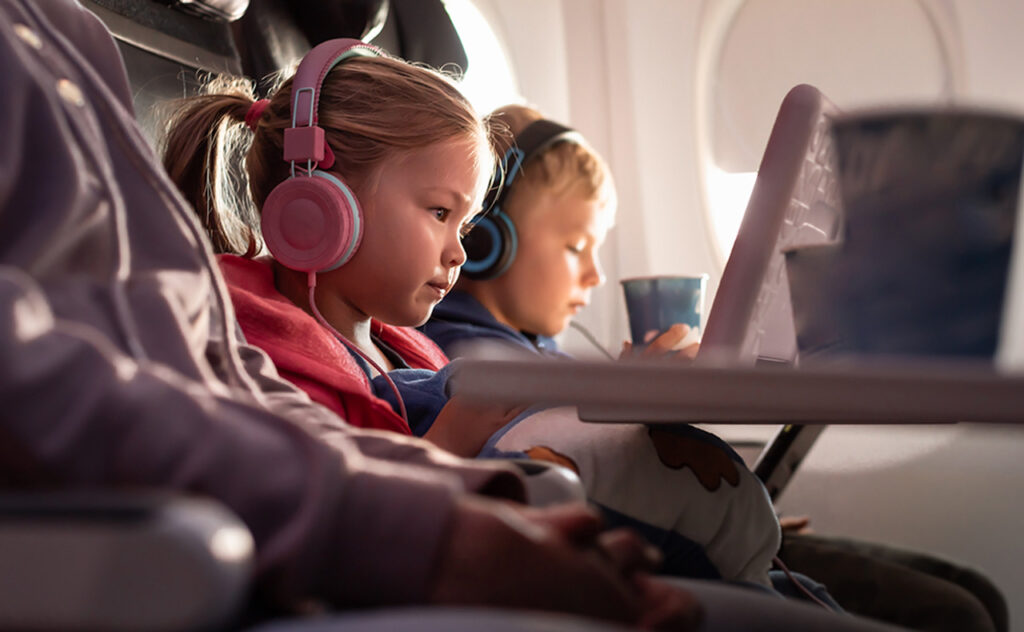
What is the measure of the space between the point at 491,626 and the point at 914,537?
91.6 inches

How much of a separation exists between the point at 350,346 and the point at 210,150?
0.36 meters

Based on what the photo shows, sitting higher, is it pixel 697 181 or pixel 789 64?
pixel 789 64

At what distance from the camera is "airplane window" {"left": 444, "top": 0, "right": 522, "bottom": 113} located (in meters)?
2.81

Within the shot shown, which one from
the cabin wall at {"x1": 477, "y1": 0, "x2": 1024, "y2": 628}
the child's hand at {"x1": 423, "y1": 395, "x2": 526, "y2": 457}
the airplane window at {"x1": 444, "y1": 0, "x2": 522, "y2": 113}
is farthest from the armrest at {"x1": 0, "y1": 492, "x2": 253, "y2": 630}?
the airplane window at {"x1": 444, "y1": 0, "x2": 522, "y2": 113}

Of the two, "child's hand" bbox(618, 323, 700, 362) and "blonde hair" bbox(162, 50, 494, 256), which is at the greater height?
"blonde hair" bbox(162, 50, 494, 256)

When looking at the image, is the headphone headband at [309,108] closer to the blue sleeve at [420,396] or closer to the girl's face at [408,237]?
the girl's face at [408,237]

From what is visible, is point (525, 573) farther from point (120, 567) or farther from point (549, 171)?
point (549, 171)

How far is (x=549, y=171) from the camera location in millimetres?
2045

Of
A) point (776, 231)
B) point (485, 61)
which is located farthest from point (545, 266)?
point (776, 231)

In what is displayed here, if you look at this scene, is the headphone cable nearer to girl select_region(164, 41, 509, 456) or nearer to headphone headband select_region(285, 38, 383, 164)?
girl select_region(164, 41, 509, 456)

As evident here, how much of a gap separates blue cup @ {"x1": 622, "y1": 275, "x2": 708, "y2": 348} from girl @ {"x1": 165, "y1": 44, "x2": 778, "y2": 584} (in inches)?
11.3

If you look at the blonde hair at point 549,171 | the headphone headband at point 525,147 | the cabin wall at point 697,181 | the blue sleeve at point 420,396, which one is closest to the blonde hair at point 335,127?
the blue sleeve at point 420,396

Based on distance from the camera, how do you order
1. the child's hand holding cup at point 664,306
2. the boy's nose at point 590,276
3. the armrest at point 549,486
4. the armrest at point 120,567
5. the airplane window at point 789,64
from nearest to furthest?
the armrest at point 120,567, the armrest at point 549,486, the child's hand holding cup at point 664,306, the boy's nose at point 590,276, the airplane window at point 789,64

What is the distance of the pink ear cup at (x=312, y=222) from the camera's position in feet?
3.89
